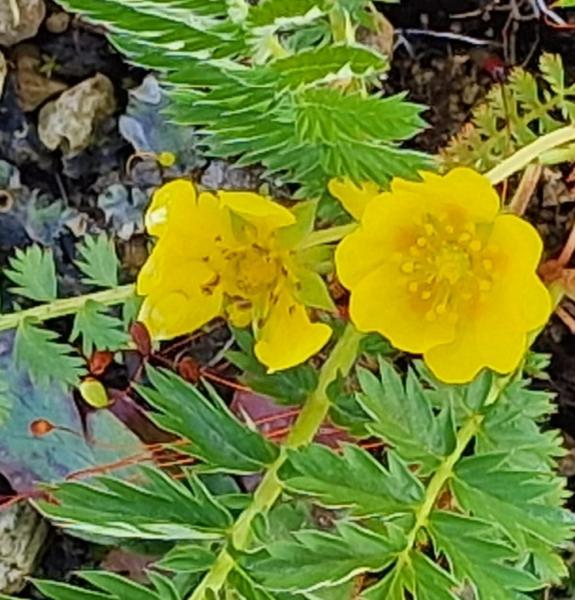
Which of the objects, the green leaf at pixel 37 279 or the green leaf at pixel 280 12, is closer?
the green leaf at pixel 280 12

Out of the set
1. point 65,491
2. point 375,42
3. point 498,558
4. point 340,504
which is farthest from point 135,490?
point 375,42

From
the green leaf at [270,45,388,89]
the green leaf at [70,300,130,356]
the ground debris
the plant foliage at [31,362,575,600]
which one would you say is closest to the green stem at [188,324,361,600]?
the plant foliage at [31,362,575,600]

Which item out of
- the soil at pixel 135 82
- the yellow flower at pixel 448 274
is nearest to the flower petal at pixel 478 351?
the yellow flower at pixel 448 274

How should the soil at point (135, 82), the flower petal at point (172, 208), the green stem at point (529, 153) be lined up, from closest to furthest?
1. the flower petal at point (172, 208)
2. the green stem at point (529, 153)
3. the soil at point (135, 82)

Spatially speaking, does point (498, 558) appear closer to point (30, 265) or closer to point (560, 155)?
point (560, 155)

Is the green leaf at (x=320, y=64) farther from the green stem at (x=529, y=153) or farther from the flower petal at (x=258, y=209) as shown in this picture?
the green stem at (x=529, y=153)

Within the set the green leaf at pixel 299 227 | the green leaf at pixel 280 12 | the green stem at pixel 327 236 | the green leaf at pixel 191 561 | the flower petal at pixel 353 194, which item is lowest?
the green leaf at pixel 191 561
